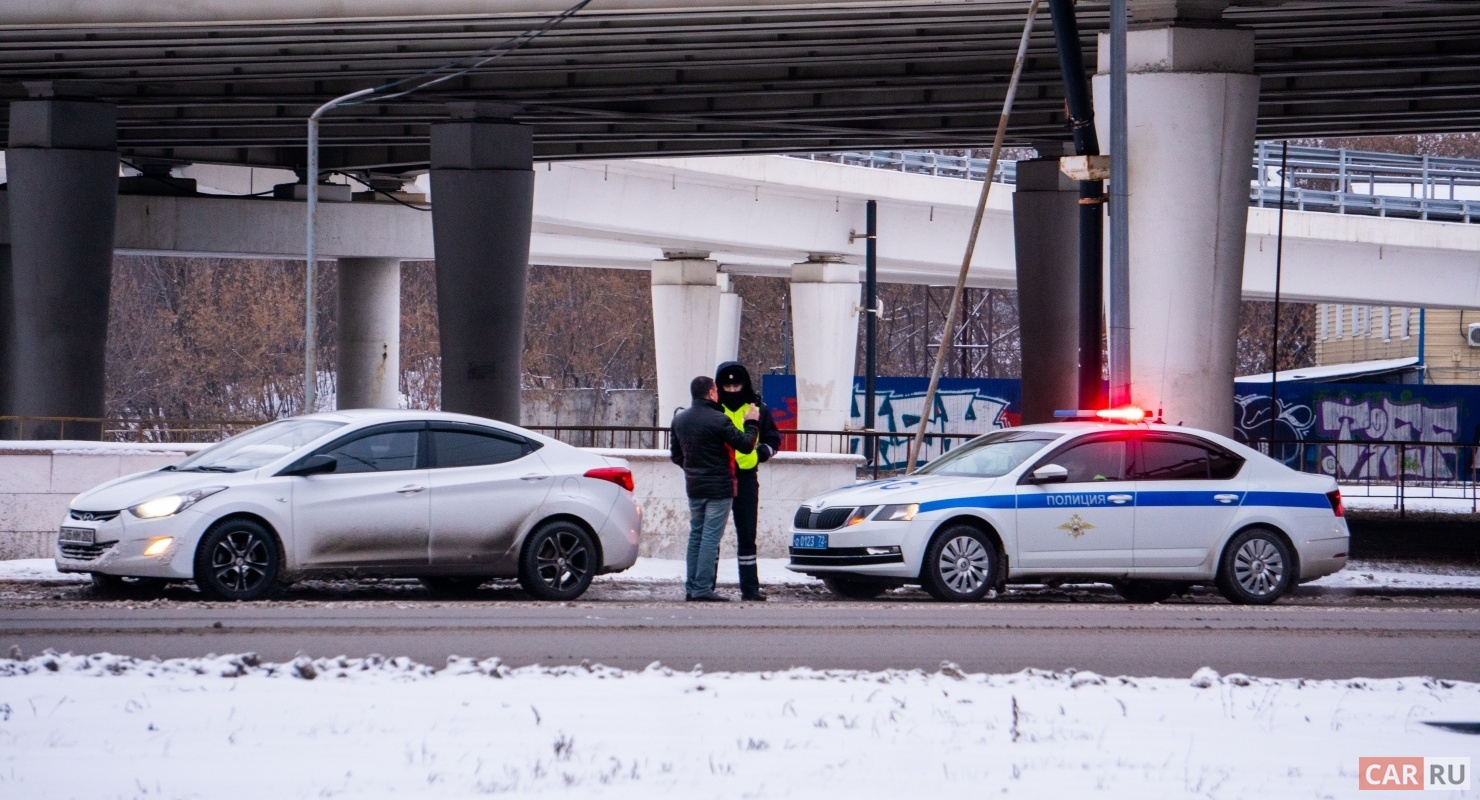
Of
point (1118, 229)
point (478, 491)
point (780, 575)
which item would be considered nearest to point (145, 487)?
point (478, 491)

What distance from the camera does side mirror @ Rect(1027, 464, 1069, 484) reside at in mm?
13562

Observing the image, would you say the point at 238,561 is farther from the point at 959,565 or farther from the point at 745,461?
the point at 959,565

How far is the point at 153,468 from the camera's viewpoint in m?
16.8

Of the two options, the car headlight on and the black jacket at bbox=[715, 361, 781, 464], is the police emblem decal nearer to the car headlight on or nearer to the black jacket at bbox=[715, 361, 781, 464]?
the car headlight on

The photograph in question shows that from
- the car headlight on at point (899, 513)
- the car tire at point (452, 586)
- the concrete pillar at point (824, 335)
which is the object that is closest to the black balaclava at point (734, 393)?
the car headlight on at point (899, 513)

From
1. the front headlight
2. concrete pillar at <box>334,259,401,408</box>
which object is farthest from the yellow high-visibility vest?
concrete pillar at <box>334,259,401,408</box>

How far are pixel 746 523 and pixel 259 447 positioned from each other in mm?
3819

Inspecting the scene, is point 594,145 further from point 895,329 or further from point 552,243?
point 895,329

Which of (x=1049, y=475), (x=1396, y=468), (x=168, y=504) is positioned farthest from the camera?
(x=1396, y=468)

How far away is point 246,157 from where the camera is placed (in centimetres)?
3919

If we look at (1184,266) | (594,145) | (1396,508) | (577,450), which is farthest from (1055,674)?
(594,145)

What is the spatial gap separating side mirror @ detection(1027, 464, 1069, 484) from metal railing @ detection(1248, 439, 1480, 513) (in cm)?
1620

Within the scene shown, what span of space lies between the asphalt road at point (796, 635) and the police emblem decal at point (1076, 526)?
897 mm

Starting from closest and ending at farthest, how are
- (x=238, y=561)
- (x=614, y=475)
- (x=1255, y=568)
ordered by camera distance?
(x=238, y=561) → (x=614, y=475) → (x=1255, y=568)
